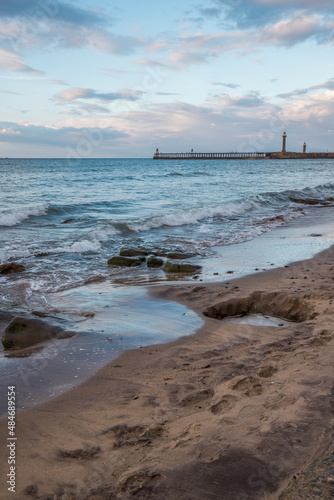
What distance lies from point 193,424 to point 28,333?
245 centimetres

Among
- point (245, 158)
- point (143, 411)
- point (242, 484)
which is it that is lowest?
point (143, 411)

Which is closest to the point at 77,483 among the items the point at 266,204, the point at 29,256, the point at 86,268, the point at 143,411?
the point at 143,411

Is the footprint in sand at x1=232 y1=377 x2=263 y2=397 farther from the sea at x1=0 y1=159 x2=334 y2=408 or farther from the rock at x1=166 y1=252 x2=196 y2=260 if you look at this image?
the rock at x1=166 y1=252 x2=196 y2=260

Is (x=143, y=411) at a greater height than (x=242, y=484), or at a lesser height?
lesser

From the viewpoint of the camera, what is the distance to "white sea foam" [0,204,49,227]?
13.6 m

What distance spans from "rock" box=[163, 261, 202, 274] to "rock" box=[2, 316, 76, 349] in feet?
10.7

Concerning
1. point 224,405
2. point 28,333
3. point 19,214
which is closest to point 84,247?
point 28,333

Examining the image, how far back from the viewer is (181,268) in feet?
24.8

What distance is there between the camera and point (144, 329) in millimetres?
4699

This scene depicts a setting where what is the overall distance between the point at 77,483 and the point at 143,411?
810 millimetres

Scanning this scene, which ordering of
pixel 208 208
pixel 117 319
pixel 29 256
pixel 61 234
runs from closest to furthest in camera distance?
pixel 117 319, pixel 29 256, pixel 61 234, pixel 208 208

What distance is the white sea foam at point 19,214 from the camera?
537 inches

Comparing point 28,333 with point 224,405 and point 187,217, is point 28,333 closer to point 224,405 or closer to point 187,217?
point 224,405

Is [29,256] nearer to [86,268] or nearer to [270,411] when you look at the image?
[86,268]
